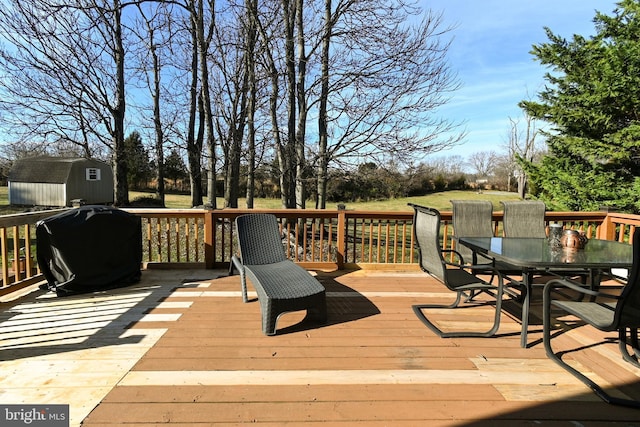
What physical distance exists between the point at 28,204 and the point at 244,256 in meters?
21.5

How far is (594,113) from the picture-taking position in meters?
7.91

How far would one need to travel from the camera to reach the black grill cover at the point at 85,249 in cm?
358

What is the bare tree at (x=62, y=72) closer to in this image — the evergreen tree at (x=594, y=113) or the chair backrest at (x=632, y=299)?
the chair backrest at (x=632, y=299)

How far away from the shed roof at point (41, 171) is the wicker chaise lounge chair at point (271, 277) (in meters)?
18.7

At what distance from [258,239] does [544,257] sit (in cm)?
267

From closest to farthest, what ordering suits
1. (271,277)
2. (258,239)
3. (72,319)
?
(72,319) < (271,277) < (258,239)

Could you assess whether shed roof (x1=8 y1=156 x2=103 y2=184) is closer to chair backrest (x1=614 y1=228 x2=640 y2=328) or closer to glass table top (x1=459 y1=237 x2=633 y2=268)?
glass table top (x1=459 y1=237 x2=633 y2=268)

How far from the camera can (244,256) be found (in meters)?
3.76

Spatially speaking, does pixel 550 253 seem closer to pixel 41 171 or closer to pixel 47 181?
pixel 47 181

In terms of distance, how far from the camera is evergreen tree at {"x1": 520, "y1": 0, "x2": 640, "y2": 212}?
24.3 ft

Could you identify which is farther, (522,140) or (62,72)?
(522,140)

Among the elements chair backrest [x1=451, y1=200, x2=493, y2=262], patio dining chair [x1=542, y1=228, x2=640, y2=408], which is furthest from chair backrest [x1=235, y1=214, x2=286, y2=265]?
patio dining chair [x1=542, y1=228, x2=640, y2=408]

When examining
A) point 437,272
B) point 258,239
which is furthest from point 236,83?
point 437,272

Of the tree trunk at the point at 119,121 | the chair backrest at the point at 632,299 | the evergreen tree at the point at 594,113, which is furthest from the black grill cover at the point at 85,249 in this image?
the evergreen tree at the point at 594,113
